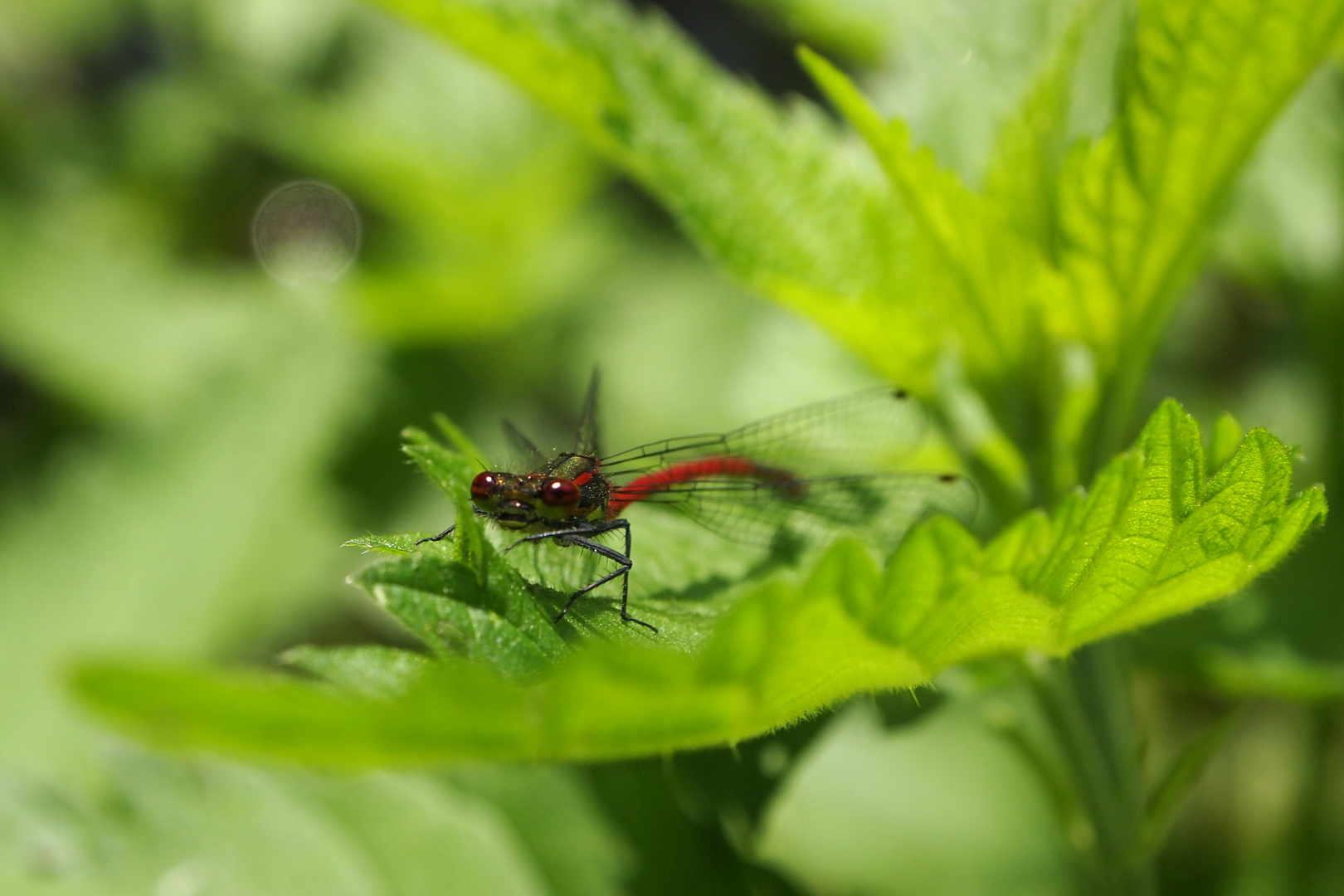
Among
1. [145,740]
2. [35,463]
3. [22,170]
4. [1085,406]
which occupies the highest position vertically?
Answer: [22,170]

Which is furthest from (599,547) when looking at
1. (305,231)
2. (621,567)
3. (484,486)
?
(305,231)

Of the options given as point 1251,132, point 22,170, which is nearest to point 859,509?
point 1251,132

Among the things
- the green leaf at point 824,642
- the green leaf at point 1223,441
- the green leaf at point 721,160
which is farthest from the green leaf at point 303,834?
the green leaf at point 1223,441

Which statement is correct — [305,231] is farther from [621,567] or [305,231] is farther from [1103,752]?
[1103,752]

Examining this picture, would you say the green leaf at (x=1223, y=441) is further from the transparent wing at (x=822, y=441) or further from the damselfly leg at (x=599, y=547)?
the transparent wing at (x=822, y=441)

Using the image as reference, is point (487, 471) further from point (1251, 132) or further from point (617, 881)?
point (1251, 132)

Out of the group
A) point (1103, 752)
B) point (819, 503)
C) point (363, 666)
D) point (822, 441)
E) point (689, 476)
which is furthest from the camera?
point (822, 441)
